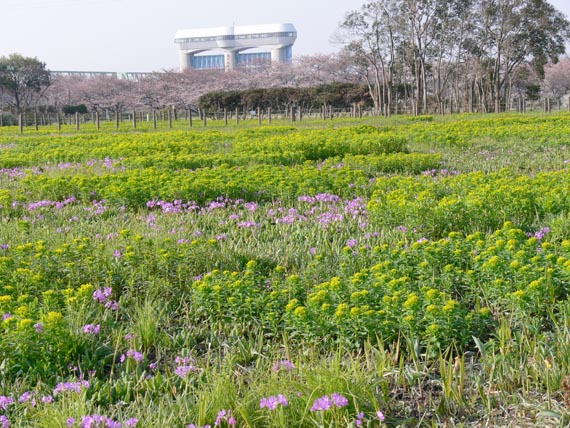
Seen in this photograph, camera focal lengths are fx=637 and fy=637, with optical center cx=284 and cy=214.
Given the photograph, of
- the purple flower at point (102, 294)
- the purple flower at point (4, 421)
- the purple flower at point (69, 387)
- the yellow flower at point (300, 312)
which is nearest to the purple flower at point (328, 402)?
the yellow flower at point (300, 312)

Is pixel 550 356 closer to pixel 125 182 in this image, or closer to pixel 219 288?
pixel 219 288

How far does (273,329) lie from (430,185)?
4087 mm

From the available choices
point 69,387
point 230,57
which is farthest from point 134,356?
point 230,57

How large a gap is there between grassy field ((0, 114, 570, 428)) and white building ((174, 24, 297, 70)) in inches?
5867

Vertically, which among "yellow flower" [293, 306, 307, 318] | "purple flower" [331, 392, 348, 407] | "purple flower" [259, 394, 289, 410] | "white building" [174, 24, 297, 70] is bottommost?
"purple flower" [259, 394, 289, 410]

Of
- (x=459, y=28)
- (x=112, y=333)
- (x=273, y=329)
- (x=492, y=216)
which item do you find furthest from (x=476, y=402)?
(x=459, y=28)

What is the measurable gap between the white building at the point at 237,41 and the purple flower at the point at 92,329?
151456 millimetres

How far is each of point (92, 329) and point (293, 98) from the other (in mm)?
56260

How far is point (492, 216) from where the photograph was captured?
6.17 m

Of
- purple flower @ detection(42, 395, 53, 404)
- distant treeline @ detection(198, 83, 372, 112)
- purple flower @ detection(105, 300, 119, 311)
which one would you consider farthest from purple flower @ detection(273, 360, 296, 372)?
distant treeline @ detection(198, 83, 372, 112)

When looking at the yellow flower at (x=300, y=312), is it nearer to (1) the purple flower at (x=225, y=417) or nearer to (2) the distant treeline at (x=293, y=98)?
(1) the purple flower at (x=225, y=417)

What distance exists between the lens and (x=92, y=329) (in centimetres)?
377

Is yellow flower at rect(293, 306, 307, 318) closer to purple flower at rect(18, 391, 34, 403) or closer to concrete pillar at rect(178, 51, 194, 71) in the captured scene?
purple flower at rect(18, 391, 34, 403)

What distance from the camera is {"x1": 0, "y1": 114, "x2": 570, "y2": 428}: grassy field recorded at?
2994mm
